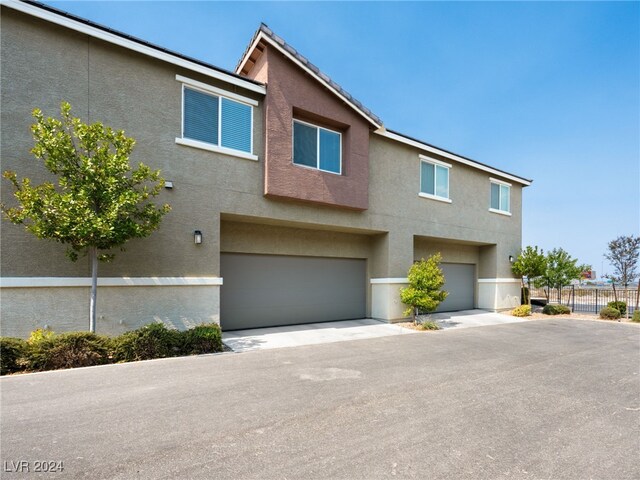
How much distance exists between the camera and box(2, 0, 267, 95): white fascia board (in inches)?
297

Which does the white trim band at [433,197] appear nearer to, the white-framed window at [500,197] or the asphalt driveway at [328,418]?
the white-framed window at [500,197]

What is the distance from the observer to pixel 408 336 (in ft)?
36.4

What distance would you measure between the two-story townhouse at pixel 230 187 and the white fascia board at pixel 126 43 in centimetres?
3

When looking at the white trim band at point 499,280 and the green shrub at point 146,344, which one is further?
the white trim band at point 499,280

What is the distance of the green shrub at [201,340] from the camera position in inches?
322

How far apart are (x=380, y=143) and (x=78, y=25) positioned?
10.0 m

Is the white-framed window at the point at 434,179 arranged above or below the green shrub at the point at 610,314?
above

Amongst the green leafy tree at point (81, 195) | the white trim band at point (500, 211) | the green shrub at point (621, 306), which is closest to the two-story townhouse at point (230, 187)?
the green leafy tree at point (81, 195)

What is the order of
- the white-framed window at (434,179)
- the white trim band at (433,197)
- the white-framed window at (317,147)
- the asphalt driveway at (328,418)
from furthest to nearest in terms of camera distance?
the white-framed window at (434,179)
the white trim band at (433,197)
the white-framed window at (317,147)
the asphalt driveway at (328,418)

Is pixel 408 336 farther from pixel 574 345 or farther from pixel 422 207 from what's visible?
pixel 422 207

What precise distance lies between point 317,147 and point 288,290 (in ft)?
17.6

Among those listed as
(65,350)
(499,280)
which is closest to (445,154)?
(499,280)

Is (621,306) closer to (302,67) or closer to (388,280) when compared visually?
(388,280)

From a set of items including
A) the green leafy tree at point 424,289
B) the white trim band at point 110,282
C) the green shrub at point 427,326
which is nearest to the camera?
the white trim band at point 110,282
